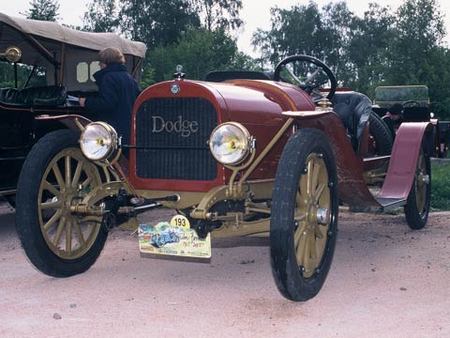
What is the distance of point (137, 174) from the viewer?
472 cm

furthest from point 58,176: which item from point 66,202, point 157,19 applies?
point 157,19

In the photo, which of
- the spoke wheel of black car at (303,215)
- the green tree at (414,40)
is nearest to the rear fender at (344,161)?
the spoke wheel of black car at (303,215)

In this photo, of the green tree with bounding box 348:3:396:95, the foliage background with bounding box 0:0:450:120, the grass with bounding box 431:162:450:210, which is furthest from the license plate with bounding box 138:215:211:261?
the green tree with bounding box 348:3:396:95

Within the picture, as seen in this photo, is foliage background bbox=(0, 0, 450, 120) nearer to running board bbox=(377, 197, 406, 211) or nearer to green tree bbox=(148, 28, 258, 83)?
green tree bbox=(148, 28, 258, 83)

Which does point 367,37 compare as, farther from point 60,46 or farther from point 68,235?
point 68,235

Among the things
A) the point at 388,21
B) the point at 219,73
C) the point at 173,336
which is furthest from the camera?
the point at 388,21

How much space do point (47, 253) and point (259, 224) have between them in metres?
1.42

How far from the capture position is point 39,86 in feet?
24.3

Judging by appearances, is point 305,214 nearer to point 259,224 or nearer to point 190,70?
point 259,224

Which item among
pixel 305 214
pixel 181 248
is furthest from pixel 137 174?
pixel 305 214

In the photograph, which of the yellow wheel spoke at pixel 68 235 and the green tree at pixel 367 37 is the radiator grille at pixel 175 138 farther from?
the green tree at pixel 367 37

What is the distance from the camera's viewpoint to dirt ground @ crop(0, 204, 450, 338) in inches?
145

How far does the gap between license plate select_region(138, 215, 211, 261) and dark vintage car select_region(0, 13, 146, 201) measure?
127 cm

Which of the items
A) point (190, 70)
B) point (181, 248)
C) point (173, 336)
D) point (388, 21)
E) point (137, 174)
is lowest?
point (173, 336)
